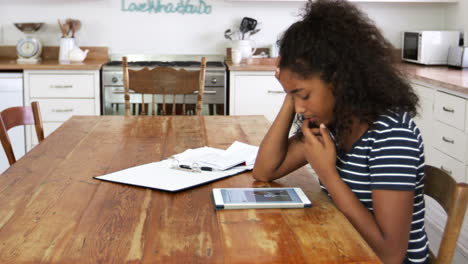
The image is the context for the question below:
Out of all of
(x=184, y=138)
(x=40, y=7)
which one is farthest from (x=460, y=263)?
(x=40, y=7)

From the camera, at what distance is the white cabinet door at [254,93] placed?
13.5ft

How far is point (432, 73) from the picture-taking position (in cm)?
365

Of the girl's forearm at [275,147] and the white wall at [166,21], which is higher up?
the white wall at [166,21]

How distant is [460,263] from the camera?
2.84 meters

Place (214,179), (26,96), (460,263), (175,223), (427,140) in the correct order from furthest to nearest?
1. (26,96)
2. (427,140)
3. (460,263)
4. (214,179)
5. (175,223)

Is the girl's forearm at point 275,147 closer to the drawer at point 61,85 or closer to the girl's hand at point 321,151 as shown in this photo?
the girl's hand at point 321,151

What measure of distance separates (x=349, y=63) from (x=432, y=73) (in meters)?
2.49

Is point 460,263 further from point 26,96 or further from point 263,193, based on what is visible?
point 26,96

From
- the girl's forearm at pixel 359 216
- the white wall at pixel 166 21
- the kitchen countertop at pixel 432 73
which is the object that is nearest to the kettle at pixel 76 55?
the white wall at pixel 166 21

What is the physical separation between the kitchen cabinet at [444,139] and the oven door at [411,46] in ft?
2.23

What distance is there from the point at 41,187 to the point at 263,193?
22.2 inches

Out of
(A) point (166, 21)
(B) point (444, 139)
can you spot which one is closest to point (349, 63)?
(B) point (444, 139)

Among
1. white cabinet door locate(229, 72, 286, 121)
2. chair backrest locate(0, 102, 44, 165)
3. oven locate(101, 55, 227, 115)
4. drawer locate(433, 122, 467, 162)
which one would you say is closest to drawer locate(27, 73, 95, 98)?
oven locate(101, 55, 227, 115)

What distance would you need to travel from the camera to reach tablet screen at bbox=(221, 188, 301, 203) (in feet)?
4.69
